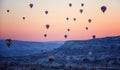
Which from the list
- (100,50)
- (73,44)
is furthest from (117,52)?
(73,44)

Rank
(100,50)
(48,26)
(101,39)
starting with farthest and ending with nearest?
Answer: (101,39), (100,50), (48,26)

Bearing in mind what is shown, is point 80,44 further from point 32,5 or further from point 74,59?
point 32,5

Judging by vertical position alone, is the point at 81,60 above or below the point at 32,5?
below

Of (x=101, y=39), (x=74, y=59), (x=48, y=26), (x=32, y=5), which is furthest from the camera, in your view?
(x=101, y=39)

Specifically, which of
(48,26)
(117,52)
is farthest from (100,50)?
(48,26)

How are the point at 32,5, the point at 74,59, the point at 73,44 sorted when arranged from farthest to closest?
the point at 73,44
the point at 74,59
the point at 32,5

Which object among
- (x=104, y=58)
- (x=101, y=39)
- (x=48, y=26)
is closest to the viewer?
(x=48, y=26)

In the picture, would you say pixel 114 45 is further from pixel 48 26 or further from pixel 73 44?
pixel 48 26

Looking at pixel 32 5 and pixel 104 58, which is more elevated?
pixel 32 5

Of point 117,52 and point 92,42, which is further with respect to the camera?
point 92,42
